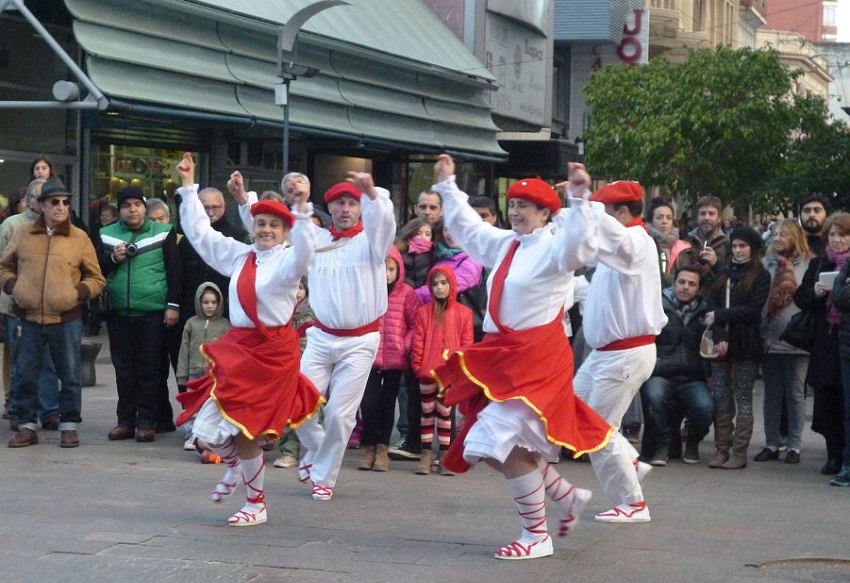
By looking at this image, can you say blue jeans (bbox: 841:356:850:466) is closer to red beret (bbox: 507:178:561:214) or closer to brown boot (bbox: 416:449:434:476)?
brown boot (bbox: 416:449:434:476)

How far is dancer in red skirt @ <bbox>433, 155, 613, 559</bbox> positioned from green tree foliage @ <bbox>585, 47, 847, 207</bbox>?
83.9ft

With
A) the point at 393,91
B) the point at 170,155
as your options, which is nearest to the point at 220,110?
the point at 170,155

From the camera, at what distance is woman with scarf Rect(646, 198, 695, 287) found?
1113 centimetres

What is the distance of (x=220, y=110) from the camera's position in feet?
62.5

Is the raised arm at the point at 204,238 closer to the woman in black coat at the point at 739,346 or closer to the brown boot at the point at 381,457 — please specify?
the brown boot at the point at 381,457

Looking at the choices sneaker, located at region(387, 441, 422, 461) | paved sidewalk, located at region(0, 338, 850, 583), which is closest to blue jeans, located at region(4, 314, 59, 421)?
paved sidewalk, located at region(0, 338, 850, 583)

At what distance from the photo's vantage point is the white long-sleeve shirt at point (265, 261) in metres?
7.95

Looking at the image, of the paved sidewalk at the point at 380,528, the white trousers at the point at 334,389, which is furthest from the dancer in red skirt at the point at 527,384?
the white trousers at the point at 334,389

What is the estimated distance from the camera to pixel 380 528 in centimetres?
798

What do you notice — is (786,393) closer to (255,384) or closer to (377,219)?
(377,219)

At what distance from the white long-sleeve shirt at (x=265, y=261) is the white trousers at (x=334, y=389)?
74cm

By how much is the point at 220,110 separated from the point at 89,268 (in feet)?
27.4

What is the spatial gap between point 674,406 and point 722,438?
0.41 meters

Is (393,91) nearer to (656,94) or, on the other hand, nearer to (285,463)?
(656,94)
